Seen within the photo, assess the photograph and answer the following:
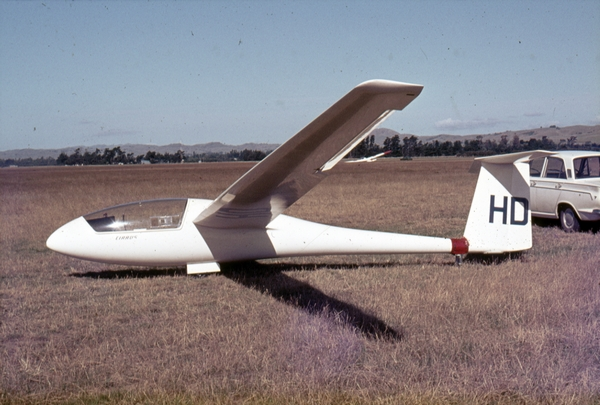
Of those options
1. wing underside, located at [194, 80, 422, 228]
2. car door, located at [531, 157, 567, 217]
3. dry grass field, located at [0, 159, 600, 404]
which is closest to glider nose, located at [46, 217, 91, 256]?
dry grass field, located at [0, 159, 600, 404]

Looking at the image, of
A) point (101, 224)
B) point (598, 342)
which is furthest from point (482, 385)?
point (101, 224)

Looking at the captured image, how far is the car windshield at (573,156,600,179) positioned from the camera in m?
11.4

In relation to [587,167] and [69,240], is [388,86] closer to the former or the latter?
[69,240]

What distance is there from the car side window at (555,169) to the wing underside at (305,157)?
7771mm

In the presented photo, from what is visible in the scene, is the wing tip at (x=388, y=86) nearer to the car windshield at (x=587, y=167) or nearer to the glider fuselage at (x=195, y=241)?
the glider fuselage at (x=195, y=241)

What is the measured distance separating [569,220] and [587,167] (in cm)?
129

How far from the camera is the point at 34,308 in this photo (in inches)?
257

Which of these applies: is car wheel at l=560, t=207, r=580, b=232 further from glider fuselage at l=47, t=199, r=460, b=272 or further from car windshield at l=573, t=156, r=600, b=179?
glider fuselage at l=47, t=199, r=460, b=272

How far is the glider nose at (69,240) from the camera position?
7824mm

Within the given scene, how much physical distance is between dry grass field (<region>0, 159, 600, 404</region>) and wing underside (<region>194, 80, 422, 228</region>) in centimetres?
111

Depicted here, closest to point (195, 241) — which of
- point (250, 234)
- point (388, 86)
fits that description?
point (250, 234)

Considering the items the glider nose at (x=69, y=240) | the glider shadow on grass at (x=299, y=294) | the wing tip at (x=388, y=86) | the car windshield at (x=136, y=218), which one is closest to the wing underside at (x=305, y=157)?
the wing tip at (x=388, y=86)

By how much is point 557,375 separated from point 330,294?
128 inches

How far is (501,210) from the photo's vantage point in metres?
8.05
